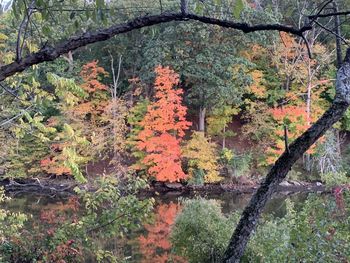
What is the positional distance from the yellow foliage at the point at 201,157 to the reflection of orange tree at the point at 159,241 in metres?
3.67

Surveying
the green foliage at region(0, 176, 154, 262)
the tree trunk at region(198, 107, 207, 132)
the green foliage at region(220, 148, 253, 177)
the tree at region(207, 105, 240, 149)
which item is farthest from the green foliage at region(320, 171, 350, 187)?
the tree trunk at region(198, 107, 207, 132)

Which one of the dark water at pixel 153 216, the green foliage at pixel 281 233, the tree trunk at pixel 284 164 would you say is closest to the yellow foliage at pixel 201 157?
the dark water at pixel 153 216

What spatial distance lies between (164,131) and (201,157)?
1.79 m

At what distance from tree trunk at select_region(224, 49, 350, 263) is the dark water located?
2811 mm

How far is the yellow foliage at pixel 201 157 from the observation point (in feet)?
55.4

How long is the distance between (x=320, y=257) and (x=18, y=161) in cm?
1541

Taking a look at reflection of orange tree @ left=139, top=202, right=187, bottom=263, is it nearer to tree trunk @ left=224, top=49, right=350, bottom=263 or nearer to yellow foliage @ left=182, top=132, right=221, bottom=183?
yellow foliage @ left=182, top=132, right=221, bottom=183

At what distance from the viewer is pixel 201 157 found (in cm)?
1689

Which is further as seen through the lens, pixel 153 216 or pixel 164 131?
pixel 164 131

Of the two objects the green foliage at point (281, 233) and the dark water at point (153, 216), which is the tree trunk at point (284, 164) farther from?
the dark water at point (153, 216)

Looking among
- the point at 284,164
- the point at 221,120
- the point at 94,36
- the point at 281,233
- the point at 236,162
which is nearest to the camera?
the point at 94,36

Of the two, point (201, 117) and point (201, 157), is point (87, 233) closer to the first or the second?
point (201, 157)

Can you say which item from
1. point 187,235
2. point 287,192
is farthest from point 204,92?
point 187,235

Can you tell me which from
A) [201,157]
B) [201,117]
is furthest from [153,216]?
[201,117]
